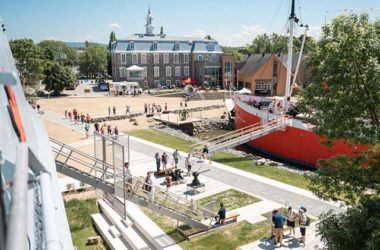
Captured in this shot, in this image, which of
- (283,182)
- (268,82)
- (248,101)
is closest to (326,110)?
(283,182)

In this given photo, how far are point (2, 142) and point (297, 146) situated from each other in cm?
2965

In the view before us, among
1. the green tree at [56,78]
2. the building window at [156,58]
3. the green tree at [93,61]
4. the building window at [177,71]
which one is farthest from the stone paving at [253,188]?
the green tree at [93,61]

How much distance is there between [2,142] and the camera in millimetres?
2432

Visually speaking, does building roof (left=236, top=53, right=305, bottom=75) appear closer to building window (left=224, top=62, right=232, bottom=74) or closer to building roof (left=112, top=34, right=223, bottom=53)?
building window (left=224, top=62, right=232, bottom=74)

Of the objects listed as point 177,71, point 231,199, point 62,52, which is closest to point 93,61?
point 177,71

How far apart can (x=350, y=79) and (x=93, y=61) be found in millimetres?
102563

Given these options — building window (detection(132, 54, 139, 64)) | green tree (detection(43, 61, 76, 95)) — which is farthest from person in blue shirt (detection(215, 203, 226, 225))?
building window (detection(132, 54, 139, 64))

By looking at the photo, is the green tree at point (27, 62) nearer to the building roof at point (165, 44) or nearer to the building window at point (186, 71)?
the building roof at point (165, 44)

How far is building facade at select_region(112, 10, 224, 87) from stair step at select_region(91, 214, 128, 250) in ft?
185

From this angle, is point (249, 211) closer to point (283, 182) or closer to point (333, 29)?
point (283, 182)

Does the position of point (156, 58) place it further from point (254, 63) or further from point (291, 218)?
point (291, 218)

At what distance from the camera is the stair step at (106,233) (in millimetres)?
15523

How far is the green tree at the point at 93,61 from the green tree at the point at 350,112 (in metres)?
100.0

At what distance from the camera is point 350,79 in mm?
9992
